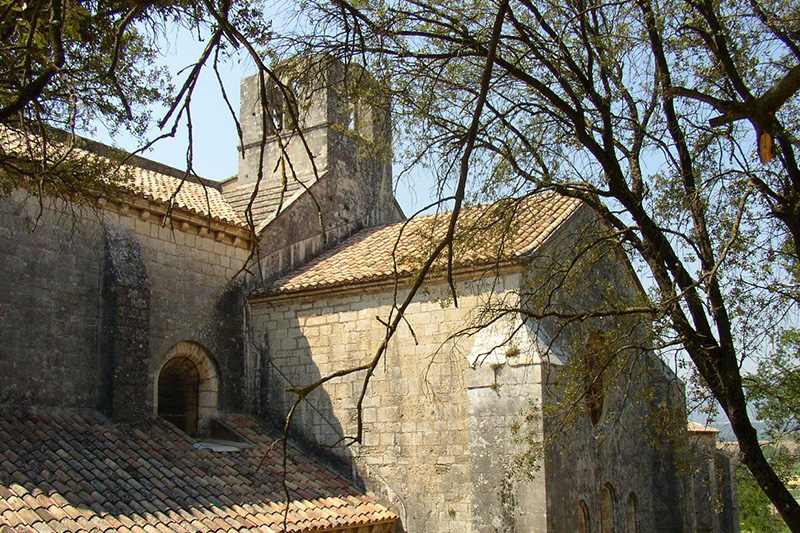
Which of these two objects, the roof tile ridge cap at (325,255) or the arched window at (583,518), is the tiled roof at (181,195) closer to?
the roof tile ridge cap at (325,255)

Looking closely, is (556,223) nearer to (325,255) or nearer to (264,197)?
(325,255)

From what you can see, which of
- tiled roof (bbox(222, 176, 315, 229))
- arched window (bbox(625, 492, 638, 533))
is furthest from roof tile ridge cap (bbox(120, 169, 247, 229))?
arched window (bbox(625, 492, 638, 533))

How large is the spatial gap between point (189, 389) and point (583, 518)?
22.1 ft

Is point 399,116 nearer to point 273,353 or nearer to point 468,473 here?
point 468,473

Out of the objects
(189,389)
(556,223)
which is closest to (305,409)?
(189,389)

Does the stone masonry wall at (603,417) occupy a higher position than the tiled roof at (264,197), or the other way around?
the tiled roof at (264,197)

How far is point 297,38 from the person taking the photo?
6461mm

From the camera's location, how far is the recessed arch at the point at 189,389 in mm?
13578

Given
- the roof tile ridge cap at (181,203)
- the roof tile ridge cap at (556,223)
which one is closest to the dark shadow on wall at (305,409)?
the roof tile ridge cap at (181,203)

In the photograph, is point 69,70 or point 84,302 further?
point 84,302

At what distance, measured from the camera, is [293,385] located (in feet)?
45.7

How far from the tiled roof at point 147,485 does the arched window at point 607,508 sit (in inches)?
142

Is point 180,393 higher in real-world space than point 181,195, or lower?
lower

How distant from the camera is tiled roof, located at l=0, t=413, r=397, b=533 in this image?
29.4 ft
